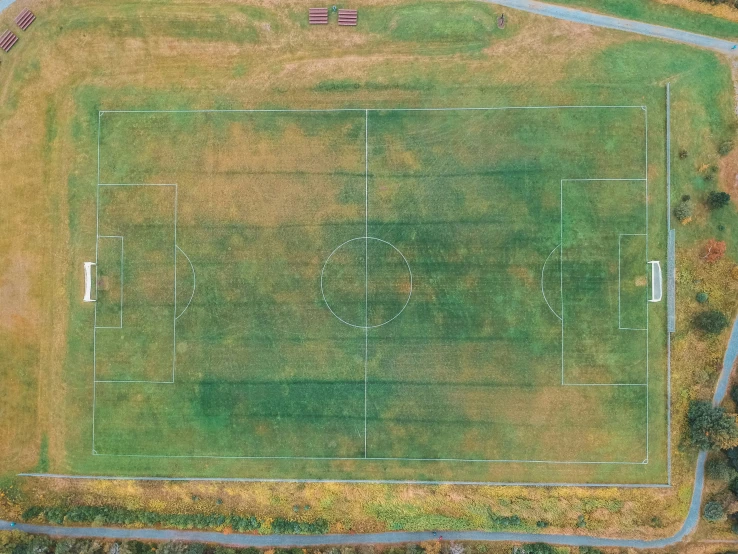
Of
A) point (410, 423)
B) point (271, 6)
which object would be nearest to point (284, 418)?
point (410, 423)

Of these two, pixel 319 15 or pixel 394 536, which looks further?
pixel 319 15

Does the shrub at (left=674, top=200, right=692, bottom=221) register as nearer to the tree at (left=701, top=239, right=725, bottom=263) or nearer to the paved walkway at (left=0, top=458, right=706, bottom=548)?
the tree at (left=701, top=239, right=725, bottom=263)

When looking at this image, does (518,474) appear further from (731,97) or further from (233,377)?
(731,97)

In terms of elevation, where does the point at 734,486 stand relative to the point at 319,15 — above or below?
below

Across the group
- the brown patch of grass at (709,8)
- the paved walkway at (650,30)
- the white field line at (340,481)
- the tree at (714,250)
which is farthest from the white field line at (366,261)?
the tree at (714,250)

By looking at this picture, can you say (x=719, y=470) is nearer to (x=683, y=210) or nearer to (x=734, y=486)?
(x=734, y=486)

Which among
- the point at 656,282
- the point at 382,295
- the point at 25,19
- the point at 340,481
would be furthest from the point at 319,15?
the point at 340,481

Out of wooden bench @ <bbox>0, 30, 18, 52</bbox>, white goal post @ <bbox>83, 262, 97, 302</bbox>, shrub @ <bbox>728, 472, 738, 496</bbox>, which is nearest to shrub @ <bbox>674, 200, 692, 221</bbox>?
shrub @ <bbox>728, 472, 738, 496</bbox>
